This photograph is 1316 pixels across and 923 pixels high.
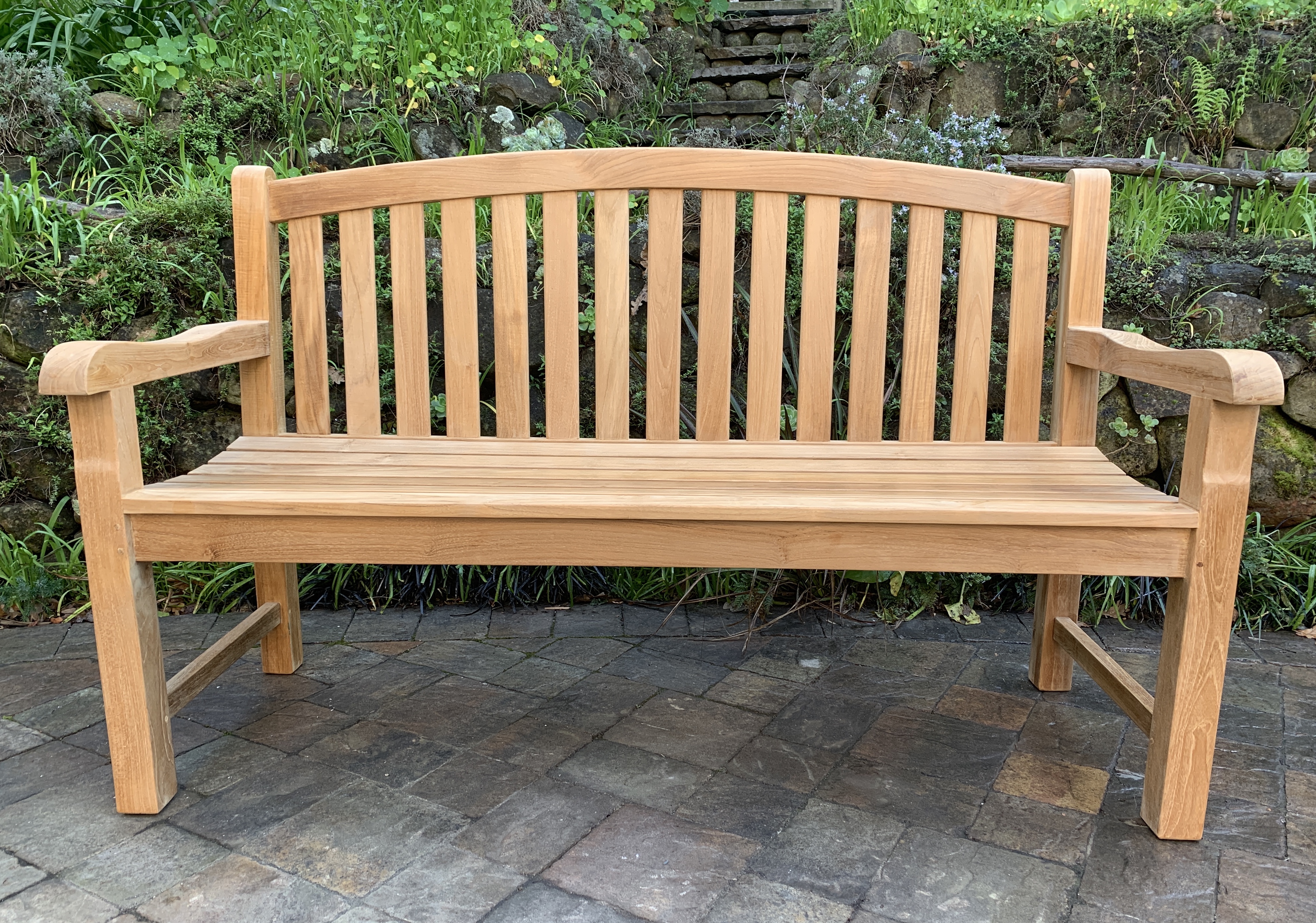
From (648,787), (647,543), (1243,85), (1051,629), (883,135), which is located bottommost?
(648,787)

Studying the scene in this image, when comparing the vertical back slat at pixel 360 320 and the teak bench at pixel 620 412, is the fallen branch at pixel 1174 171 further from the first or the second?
the vertical back slat at pixel 360 320

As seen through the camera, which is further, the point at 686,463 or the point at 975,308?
the point at 975,308

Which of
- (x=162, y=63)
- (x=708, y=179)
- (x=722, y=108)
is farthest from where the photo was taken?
(x=722, y=108)

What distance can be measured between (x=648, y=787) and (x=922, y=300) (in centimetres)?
117

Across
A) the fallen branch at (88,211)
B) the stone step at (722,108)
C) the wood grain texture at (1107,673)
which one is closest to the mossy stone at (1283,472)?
the wood grain texture at (1107,673)

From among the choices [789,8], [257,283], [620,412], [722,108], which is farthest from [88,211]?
[789,8]

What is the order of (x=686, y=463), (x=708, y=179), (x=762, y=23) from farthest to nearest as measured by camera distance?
(x=762, y=23), (x=708, y=179), (x=686, y=463)

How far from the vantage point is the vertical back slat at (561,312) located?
210 cm

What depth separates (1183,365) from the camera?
1.59 metres

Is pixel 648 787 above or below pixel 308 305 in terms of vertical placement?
below

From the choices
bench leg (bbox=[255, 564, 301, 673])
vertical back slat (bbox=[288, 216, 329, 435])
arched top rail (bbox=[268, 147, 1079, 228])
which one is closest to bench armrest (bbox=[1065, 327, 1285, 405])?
arched top rail (bbox=[268, 147, 1079, 228])

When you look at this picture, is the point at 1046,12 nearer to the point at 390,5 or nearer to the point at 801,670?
A: the point at 390,5

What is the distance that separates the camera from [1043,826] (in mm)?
1707

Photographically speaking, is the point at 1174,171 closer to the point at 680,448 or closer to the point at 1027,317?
the point at 1027,317
